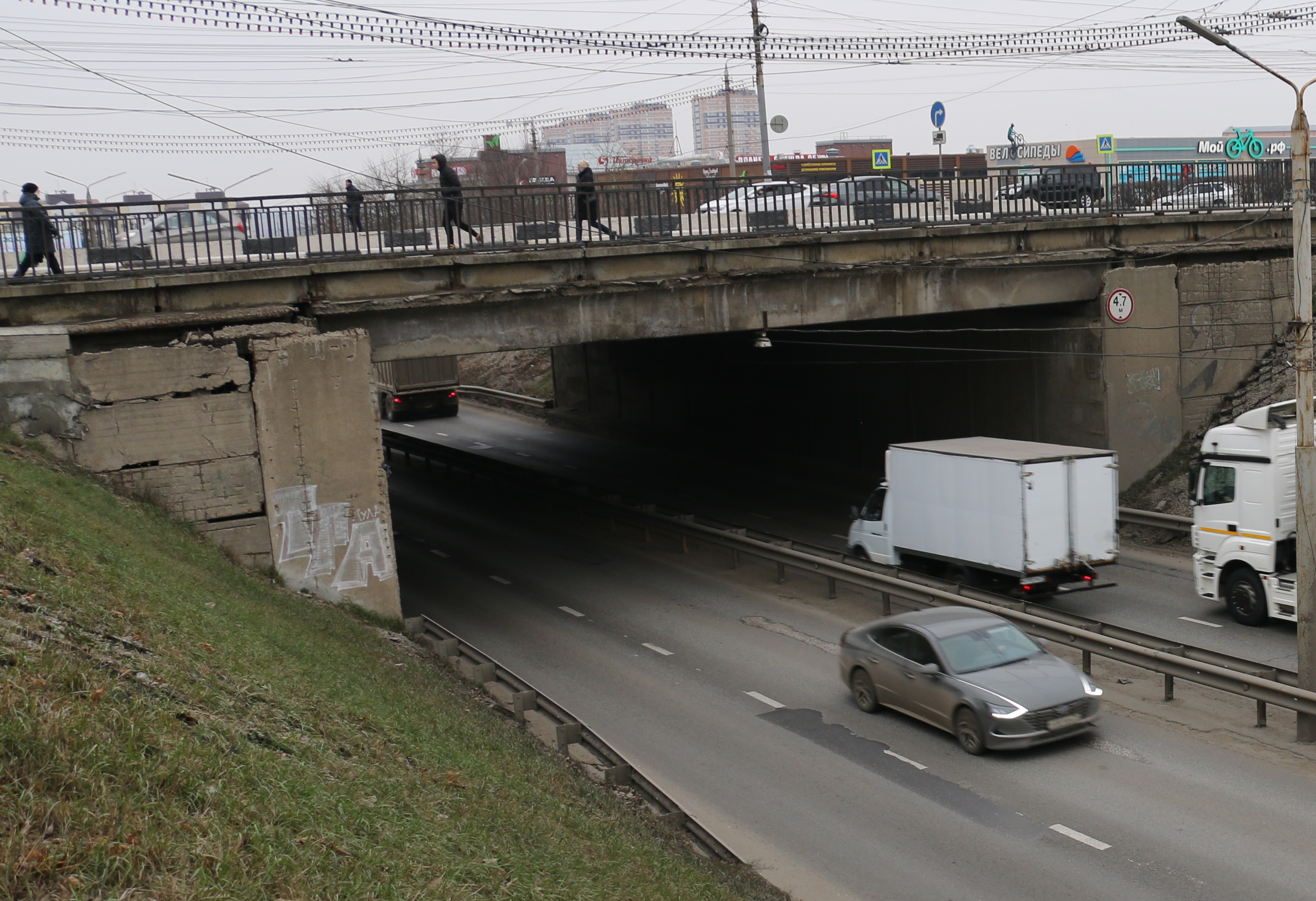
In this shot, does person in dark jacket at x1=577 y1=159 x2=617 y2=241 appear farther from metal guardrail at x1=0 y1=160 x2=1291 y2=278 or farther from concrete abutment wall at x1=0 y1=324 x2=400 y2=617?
concrete abutment wall at x1=0 y1=324 x2=400 y2=617

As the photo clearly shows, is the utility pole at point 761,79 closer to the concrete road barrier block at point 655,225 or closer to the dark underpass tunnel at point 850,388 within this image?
the dark underpass tunnel at point 850,388

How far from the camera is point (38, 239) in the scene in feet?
53.0

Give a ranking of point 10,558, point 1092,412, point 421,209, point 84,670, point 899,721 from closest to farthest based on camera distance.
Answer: point 84,670 → point 10,558 → point 899,721 → point 421,209 → point 1092,412

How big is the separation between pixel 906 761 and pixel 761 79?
1068 inches

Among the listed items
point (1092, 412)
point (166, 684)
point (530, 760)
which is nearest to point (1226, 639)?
point (1092, 412)

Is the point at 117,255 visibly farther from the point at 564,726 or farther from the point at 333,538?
the point at 564,726

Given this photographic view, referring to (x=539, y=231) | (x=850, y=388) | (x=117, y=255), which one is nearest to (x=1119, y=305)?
(x=850, y=388)

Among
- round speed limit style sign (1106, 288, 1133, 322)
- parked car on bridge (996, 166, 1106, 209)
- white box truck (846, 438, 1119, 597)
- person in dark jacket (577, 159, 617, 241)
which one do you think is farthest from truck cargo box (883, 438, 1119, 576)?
parked car on bridge (996, 166, 1106, 209)

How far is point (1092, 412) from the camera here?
23.8 m

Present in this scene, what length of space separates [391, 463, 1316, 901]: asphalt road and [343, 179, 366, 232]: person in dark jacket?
21.8ft

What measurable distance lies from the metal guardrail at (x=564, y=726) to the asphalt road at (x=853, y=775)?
675 mm

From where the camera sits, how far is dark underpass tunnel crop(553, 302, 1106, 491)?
24.7m

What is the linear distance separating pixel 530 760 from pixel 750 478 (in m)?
21.5

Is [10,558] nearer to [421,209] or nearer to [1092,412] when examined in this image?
[421,209]
